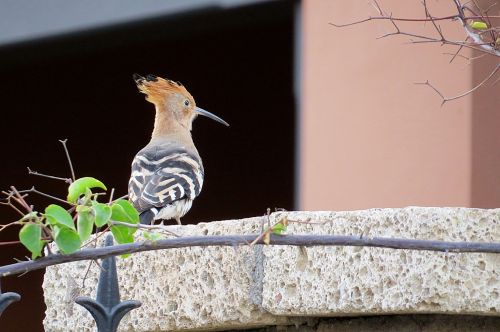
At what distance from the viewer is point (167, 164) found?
4.42 meters

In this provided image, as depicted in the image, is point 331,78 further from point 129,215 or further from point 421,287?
point 129,215

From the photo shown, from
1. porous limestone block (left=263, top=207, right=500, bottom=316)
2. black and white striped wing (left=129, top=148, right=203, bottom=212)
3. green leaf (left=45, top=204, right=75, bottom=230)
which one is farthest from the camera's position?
black and white striped wing (left=129, top=148, right=203, bottom=212)

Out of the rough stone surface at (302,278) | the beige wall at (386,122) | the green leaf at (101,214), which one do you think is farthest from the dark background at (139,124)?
the green leaf at (101,214)

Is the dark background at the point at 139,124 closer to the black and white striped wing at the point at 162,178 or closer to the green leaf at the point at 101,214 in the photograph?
the black and white striped wing at the point at 162,178

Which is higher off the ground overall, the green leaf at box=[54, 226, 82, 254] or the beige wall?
the beige wall

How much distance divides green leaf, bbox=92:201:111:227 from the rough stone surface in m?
0.43

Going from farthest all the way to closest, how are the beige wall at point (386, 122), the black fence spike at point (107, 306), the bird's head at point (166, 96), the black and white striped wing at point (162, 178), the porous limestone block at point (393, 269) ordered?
1. the bird's head at point (166, 96)
2. the black and white striped wing at point (162, 178)
3. the beige wall at point (386, 122)
4. the porous limestone block at point (393, 269)
5. the black fence spike at point (107, 306)

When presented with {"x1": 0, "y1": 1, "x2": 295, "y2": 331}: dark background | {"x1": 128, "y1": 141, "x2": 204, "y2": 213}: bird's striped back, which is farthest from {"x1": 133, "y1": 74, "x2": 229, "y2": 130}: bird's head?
{"x1": 0, "y1": 1, "x2": 295, "y2": 331}: dark background

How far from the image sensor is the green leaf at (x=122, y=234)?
169cm

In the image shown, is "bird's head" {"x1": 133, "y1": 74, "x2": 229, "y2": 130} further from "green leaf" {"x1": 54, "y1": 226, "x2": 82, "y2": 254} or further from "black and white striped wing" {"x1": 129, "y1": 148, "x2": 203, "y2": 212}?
"green leaf" {"x1": 54, "y1": 226, "x2": 82, "y2": 254}

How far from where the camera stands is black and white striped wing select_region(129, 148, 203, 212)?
13.3 feet

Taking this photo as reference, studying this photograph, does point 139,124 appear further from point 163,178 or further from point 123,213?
point 123,213

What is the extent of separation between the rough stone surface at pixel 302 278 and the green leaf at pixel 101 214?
0.43m

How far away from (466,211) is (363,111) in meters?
1.69
